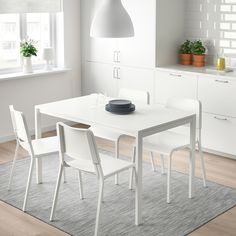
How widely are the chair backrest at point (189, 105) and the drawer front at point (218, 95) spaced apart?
2.31ft

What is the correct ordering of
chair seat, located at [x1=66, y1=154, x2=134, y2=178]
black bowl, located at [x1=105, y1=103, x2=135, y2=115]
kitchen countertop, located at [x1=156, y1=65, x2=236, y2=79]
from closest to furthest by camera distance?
chair seat, located at [x1=66, y1=154, x2=134, y2=178] → black bowl, located at [x1=105, y1=103, x2=135, y2=115] → kitchen countertop, located at [x1=156, y1=65, x2=236, y2=79]

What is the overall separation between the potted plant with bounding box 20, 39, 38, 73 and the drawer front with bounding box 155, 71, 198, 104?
4.66 feet

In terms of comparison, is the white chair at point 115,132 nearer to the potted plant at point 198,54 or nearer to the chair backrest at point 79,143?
the chair backrest at point 79,143

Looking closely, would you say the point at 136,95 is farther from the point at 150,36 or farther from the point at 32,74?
the point at 32,74

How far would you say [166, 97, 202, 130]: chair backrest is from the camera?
445 cm

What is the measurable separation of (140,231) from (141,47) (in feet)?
8.54

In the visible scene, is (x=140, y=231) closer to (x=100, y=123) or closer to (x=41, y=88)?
(x=100, y=123)

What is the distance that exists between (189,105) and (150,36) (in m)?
1.38

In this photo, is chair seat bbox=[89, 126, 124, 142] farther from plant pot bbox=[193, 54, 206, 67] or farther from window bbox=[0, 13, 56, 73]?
window bbox=[0, 13, 56, 73]

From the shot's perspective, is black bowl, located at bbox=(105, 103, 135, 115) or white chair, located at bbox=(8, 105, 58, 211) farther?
black bowl, located at bbox=(105, 103, 135, 115)

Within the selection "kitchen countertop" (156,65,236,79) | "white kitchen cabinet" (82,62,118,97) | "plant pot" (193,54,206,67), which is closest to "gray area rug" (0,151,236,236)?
"kitchen countertop" (156,65,236,79)

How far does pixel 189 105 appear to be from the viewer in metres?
4.52

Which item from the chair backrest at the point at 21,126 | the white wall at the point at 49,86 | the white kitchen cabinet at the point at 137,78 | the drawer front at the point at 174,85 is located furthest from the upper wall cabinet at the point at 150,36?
the chair backrest at the point at 21,126

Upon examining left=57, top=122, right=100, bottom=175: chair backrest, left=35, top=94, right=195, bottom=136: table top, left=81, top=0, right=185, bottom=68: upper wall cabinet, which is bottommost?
left=57, top=122, right=100, bottom=175: chair backrest
